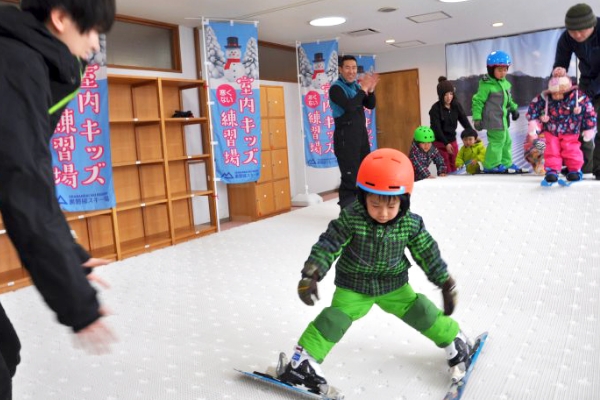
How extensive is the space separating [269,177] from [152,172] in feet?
6.29

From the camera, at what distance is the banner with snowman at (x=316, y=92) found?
7277mm

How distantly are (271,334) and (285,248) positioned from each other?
5.20 feet

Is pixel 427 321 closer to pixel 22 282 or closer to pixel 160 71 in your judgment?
pixel 22 282

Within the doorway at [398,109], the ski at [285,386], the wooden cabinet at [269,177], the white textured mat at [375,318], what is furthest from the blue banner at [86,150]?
the doorway at [398,109]

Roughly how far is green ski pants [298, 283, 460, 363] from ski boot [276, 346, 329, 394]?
2 cm

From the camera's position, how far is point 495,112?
478 centimetres

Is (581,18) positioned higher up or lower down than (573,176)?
higher up

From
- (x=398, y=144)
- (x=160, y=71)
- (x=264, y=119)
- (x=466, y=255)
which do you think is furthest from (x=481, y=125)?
(x=398, y=144)

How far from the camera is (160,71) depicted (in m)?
6.08

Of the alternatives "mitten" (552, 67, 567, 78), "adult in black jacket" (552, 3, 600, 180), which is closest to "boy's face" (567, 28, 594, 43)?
"adult in black jacket" (552, 3, 600, 180)

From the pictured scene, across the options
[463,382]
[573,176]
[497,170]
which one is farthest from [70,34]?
[497,170]

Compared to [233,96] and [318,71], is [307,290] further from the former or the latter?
[318,71]

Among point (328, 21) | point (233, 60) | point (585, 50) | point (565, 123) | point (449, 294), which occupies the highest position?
point (328, 21)

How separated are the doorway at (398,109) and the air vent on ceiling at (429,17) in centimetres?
259
